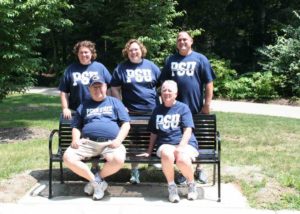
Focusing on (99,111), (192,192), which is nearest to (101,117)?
(99,111)

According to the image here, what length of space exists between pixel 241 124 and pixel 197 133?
16.9 feet

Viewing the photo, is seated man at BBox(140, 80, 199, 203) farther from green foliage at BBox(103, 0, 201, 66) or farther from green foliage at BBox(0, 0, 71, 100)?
green foliage at BBox(103, 0, 201, 66)

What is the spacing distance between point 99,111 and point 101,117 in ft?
0.23

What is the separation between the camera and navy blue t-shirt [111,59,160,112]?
6.19 meters

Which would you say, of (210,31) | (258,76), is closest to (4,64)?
(258,76)

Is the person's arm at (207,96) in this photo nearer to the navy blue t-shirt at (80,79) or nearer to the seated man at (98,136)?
the seated man at (98,136)

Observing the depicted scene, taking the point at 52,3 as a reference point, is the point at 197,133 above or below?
below

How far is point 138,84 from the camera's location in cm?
618

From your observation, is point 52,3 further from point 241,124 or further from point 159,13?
point 159,13

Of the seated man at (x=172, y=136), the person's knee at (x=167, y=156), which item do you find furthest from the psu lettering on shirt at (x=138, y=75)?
the person's knee at (x=167, y=156)

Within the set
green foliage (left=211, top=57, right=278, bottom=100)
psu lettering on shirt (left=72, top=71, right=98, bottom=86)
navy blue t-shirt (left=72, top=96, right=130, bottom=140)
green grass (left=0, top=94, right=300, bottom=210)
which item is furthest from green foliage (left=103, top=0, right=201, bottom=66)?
navy blue t-shirt (left=72, top=96, right=130, bottom=140)

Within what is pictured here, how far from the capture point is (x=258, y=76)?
1809 cm

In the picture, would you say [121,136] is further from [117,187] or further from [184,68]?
[184,68]

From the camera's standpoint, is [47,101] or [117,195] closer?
[117,195]
